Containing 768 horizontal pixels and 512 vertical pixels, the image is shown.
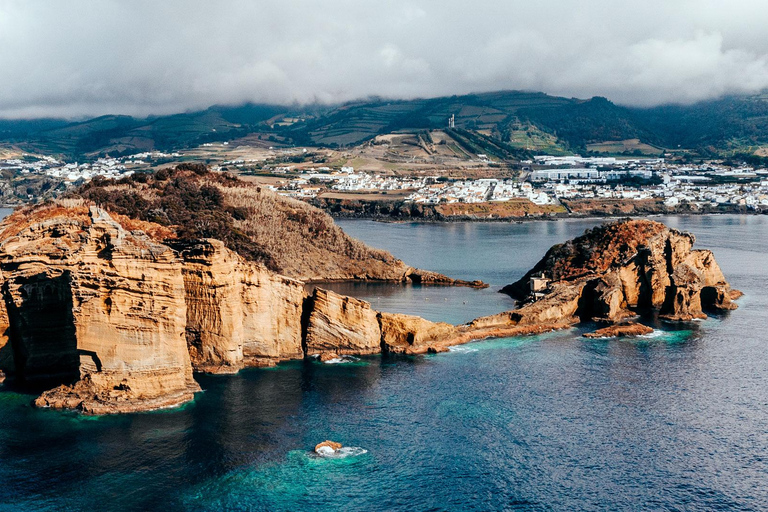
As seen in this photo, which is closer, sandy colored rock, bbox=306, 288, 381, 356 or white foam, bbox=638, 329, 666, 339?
sandy colored rock, bbox=306, 288, 381, 356

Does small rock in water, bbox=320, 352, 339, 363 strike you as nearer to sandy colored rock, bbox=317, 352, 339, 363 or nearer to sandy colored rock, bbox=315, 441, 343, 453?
sandy colored rock, bbox=317, 352, 339, 363

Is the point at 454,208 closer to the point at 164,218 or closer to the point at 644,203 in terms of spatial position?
the point at 644,203

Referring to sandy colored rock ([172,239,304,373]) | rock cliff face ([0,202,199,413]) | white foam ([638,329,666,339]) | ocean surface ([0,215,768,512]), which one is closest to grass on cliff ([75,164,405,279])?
sandy colored rock ([172,239,304,373])

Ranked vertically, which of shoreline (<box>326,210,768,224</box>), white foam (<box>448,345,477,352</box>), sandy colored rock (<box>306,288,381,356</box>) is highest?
shoreline (<box>326,210,768,224</box>)

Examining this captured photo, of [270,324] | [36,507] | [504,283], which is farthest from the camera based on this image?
[504,283]

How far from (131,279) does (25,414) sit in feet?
21.7

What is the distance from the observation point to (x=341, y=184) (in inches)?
6831

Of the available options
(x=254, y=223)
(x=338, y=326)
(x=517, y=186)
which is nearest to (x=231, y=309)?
(x=338, y=326)

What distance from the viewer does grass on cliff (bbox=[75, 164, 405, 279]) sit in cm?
7244

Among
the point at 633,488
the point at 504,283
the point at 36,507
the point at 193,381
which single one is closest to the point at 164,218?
the point at 504,283

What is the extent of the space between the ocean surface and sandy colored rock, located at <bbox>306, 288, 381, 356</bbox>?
65.3 inches

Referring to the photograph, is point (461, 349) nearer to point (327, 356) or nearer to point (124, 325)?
point (327, 356)

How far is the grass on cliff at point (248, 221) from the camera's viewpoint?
72.4m

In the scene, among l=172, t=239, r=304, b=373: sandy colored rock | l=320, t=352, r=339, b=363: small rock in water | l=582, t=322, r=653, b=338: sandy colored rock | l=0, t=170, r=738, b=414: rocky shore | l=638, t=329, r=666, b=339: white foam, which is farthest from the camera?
l=638, t=329, r=666, b=339: white foam
